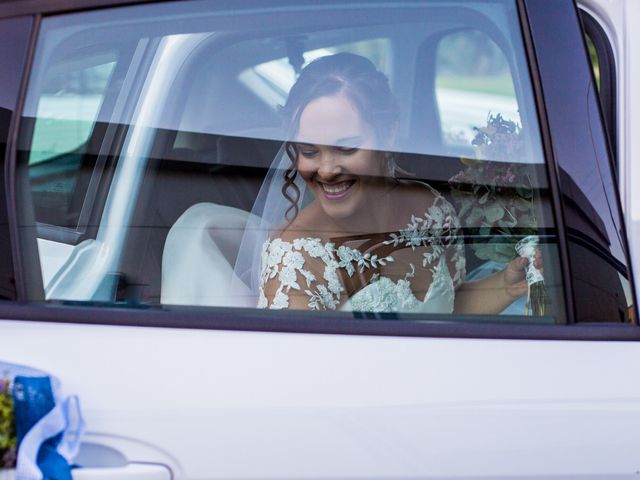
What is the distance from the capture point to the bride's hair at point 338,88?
5.99ft

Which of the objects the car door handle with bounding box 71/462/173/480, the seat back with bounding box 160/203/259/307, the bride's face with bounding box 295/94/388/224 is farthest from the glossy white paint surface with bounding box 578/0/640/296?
the car door handle with bounding box 71/462/173/480

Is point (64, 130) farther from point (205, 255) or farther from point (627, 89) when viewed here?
point (627, 89)

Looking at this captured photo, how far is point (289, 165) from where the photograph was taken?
1870 millimetres

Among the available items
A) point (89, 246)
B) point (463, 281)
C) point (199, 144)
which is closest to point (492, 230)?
point (463, 281)

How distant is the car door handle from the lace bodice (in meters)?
0.42

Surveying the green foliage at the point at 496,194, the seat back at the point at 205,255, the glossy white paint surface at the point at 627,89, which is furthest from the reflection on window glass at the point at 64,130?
the glossy white paint surface at the point at 627,89

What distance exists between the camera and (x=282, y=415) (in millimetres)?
1322

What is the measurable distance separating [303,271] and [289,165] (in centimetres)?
23

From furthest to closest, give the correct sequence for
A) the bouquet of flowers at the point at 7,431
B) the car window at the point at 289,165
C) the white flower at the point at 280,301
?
→ the white flower at the point at 280,301 < the car window at the point at 289,165 < the bouquet of flowers at the point at 7,431

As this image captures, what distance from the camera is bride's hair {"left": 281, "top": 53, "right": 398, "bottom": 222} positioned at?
71.9 inches

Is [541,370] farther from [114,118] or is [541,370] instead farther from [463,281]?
[114,118]

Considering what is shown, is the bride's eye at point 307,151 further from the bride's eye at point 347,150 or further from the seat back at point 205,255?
the seat back at point 205,255

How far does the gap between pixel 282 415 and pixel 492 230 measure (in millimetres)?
620

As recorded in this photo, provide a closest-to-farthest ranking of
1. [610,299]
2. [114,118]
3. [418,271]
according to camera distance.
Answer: [610,299] → [418,271] → [114,118]
